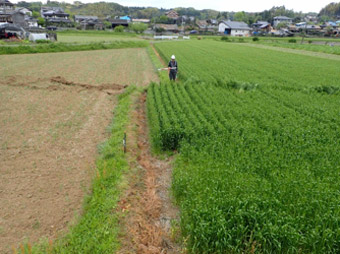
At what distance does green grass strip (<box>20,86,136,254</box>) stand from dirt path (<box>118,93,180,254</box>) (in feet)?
0.71

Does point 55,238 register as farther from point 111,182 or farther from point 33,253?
point 111,182

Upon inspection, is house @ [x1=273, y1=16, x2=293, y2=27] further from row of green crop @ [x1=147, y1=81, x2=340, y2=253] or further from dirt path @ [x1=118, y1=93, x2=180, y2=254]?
dirt path @ [x1=118, y1=93, x2=180, y2=254]

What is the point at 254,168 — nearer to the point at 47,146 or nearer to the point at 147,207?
the point at 147,207

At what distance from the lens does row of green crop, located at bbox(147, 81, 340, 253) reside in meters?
4.14

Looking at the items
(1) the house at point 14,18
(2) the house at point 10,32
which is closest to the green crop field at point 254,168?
(2) the house at point 10,32

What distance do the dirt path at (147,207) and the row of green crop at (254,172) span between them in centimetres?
42

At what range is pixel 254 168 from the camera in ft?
19.9

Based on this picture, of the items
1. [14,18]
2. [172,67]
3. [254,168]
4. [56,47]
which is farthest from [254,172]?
[14,18]

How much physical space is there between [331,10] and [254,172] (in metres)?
185

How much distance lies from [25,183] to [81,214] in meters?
1.94

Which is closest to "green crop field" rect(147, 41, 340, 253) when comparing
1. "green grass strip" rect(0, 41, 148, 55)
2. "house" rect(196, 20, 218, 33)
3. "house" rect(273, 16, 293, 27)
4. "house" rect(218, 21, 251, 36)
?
"green grass strip" rect(0, 41, 148, 55)

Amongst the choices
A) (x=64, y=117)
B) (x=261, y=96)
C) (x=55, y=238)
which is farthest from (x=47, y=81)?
(x=55, y=238)

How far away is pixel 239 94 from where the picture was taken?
13.0 metres

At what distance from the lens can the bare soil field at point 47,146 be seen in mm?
5262
